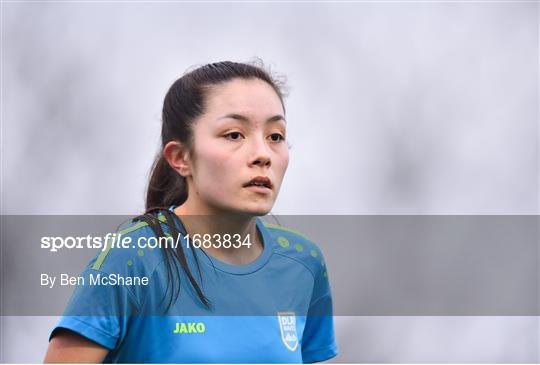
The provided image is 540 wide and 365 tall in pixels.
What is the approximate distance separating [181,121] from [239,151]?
0.77 feet

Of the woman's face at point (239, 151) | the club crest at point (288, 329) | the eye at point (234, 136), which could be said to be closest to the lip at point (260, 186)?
the woman's face at point (239, 151)

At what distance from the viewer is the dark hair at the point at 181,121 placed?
207cm

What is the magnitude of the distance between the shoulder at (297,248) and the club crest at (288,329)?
21 centimetres

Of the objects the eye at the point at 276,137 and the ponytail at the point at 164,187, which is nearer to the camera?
the eye at the point at 276,137

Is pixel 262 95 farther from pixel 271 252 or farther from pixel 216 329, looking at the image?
pixel 216 329

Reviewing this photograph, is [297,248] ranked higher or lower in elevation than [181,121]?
lower

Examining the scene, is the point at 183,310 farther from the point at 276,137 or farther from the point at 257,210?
the point at 276,137

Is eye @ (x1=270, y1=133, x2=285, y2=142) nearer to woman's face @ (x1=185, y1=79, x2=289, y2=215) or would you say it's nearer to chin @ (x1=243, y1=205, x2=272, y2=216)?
woman's face @ (x1=185, y1=79, x2=289, y2=215)

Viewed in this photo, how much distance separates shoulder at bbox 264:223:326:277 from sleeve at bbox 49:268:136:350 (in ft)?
1.79

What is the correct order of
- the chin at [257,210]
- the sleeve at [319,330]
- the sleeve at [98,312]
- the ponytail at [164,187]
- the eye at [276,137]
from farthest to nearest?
the sleeve at [319,330], the ponytail at [164,187], the eye at [276,137], the chin at [257,210], the sleeve at [98,312]

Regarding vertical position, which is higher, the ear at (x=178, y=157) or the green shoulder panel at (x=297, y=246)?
the ear at (x=178, y=157)

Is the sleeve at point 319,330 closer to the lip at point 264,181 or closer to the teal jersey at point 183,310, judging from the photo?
the teal jersey at point 183,310

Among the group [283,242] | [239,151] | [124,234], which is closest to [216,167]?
[239,151]

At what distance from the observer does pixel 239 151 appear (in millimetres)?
2029
